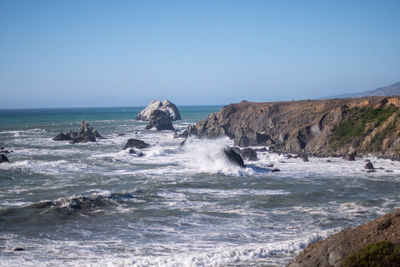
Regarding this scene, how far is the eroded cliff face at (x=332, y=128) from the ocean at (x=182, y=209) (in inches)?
203

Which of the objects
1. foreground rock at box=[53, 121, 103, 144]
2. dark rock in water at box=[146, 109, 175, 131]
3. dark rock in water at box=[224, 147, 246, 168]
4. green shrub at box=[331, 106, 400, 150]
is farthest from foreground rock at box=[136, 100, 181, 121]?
dark rock in water at box=[224, 147, 246, 168]

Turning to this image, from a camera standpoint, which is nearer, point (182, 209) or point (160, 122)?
point (182, 209)

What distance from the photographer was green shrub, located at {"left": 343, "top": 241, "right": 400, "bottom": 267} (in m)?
10.1

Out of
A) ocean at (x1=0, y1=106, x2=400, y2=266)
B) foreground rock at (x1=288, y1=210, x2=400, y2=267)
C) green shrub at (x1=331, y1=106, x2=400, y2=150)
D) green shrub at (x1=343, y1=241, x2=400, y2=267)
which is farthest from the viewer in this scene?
green shrub at (x1=331, y1=106, x2=400, y2=150)

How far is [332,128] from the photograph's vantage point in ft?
168

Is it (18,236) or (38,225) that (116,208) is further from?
(18,236)

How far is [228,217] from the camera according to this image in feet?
68.3

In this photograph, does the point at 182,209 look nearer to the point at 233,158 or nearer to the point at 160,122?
the point at 233,158

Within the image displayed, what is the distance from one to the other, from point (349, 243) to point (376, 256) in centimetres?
119

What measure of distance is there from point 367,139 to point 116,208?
33749 mm

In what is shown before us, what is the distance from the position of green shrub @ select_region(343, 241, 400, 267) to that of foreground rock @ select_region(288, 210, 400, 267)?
96mm

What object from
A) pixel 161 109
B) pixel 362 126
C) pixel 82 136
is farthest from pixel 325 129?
pixel 161 109

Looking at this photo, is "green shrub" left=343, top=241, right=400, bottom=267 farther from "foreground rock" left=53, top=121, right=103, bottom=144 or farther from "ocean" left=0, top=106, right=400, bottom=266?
"foreground rock" left=53, top=121, right=103, bottom=144

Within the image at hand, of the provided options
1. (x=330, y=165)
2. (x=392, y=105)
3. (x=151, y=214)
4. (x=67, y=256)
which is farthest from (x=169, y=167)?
(x=392, y=105)
